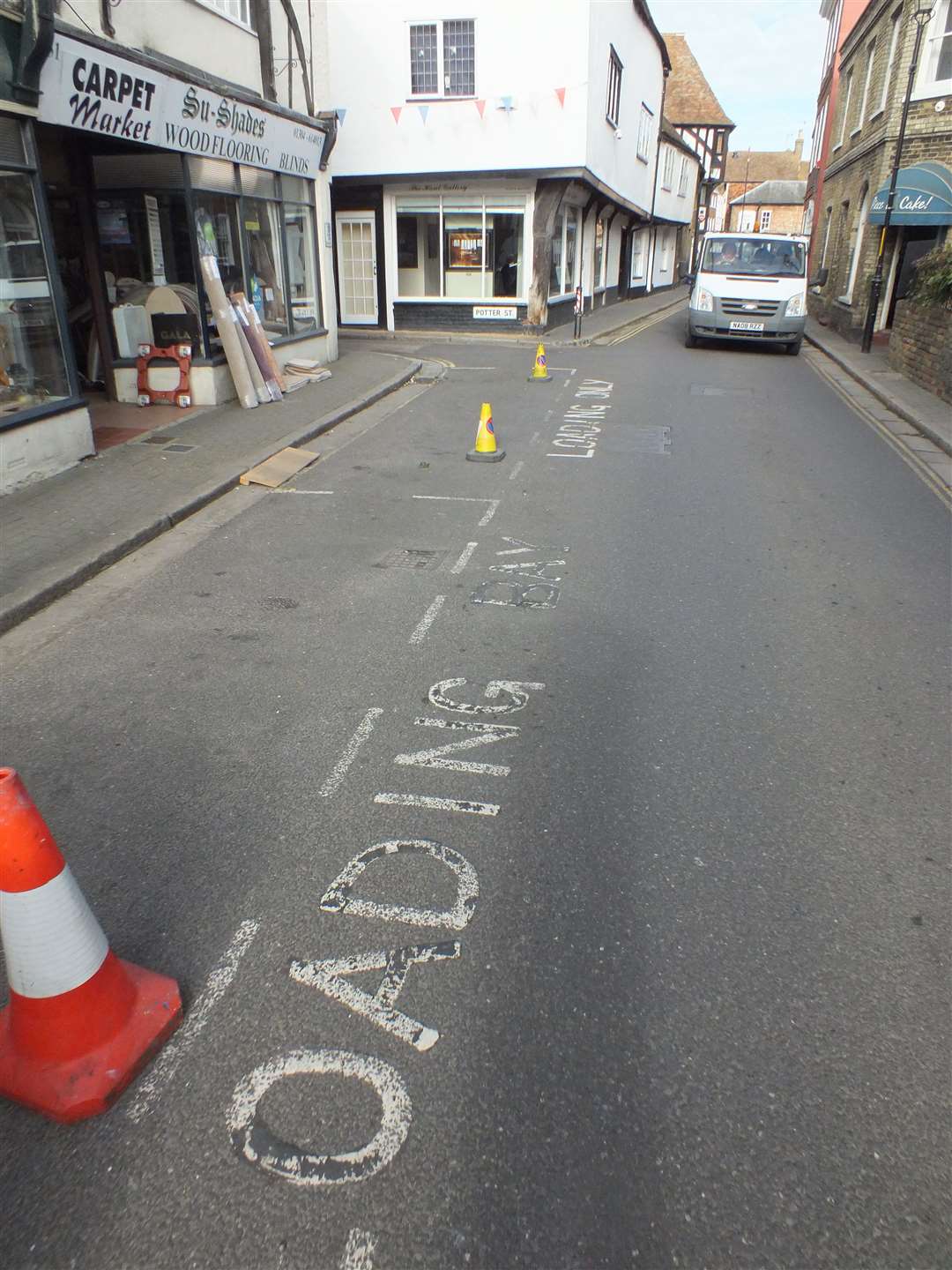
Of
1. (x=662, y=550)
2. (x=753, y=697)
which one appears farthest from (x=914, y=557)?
(x=753, y=697)

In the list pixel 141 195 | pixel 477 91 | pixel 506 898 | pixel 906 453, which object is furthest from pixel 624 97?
pixel 506 898

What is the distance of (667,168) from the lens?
127 ft

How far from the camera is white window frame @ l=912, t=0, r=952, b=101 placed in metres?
18.4

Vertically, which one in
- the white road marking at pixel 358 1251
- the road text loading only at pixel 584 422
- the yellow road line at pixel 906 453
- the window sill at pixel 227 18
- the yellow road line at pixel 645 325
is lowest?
the yellow road line at pixel 906 453

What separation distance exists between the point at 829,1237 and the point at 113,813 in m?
2.96

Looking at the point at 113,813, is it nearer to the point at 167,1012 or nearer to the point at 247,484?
the point at 167,1012

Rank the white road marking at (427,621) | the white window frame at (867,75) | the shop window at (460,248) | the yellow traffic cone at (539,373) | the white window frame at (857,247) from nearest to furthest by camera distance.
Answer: the white road marking at (427,621) → the yellow traffic cone at (539,373) → the shop window at (460,248) → the white window frame at (857,247) → the white window frame at (867,75)

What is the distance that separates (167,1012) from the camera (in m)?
2.71

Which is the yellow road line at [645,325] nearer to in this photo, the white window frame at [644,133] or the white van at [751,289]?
the white van at [751,289]

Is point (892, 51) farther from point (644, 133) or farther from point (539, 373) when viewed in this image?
point (539, 373)

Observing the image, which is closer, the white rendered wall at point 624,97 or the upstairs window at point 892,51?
the upstairs window at point 892,51

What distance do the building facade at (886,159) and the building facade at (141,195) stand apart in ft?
40.6

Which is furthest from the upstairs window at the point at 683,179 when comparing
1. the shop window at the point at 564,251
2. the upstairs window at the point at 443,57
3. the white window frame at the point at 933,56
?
the upstairs window at the point at 443,57

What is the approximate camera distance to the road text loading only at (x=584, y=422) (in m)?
10.5
